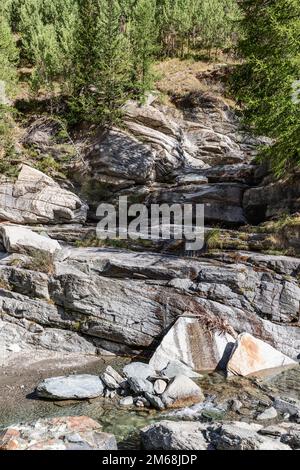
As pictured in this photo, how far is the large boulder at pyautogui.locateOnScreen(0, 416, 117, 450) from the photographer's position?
7422 mm

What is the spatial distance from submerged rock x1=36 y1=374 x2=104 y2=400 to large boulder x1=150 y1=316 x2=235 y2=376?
2323 millimetres

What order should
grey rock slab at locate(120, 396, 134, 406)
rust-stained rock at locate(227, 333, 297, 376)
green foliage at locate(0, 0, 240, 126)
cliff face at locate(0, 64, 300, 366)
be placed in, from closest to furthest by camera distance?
grey rock slab at locate(120, 396, 134, 406), rust-stained rock at locate(227, 333, 297, 376), cliff face at locate(0, 64, 300, 366), green foliage at locate(0, 0, 240, 126)

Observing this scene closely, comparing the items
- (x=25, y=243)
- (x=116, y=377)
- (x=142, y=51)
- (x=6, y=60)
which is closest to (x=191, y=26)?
(x=142, y=51)

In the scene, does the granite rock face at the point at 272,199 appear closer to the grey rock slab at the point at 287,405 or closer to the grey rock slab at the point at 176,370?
the grey rock slab at the point at 176,370

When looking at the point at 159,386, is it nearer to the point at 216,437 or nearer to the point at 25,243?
the point at 216,437

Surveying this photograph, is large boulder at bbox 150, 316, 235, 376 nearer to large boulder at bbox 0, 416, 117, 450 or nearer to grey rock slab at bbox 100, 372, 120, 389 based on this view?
grey rock slab at bbox 100, 372, 120, 389

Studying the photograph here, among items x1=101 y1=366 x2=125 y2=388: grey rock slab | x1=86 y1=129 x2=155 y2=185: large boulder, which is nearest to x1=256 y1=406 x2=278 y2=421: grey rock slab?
x1=101 y1=366 x2=125 y2=388: grey rock slab

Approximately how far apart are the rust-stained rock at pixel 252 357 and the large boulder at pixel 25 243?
9.11m

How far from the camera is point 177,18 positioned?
159ft

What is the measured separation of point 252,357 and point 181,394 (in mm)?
3610

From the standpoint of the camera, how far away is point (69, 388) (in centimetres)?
1052

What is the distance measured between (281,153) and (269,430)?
1208cm

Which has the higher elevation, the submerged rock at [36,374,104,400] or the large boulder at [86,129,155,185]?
the large boulder at [86,129,155,185]

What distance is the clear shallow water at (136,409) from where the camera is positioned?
905 cm
